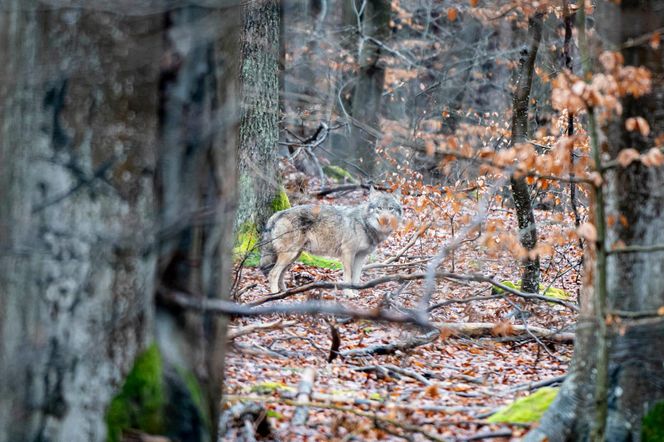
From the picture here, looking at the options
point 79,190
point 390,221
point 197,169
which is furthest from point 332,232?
point 79,190

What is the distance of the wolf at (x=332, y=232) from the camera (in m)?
12.8

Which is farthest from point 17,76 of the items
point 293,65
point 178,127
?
point 293,65

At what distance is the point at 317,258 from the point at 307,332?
19.9 feet

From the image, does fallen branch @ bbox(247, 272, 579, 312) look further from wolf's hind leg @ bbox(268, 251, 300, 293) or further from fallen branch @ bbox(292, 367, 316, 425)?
wolf's hind leg @ bbox(268, 251, 300, 293)

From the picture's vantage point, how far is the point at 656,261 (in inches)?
192

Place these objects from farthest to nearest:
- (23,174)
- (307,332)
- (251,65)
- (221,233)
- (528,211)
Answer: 1. (251,65)
2. (528,211)
3. (307,332)
4. (221,233)
5. (23,174)

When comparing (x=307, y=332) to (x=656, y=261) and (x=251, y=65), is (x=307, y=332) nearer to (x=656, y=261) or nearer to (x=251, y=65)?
(x=656, y=261)

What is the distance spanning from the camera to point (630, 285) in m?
4.89

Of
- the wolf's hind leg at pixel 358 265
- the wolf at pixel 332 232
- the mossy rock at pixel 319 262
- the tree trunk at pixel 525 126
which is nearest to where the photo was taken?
the tree trunk at pixel 525 126

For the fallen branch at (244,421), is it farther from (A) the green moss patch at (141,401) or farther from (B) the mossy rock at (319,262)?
(B) the mossy rock at (319,262)

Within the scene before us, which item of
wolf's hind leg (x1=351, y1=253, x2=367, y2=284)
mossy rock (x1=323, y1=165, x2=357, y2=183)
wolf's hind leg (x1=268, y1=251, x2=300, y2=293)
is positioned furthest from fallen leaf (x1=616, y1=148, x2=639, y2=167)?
mossy rock (x1=323, y1=165, x2=357, y2=183)

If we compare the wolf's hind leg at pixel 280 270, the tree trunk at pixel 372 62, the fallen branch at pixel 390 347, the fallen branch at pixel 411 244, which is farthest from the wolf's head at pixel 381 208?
the tree trunk at pixel 372 62

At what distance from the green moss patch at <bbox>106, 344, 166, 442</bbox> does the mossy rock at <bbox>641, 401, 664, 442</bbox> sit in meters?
3.07

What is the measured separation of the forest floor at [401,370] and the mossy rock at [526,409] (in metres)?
0.10
